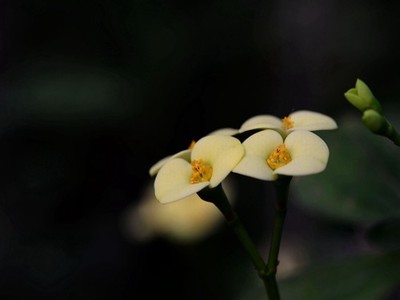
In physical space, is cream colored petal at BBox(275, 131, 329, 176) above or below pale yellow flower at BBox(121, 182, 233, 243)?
above

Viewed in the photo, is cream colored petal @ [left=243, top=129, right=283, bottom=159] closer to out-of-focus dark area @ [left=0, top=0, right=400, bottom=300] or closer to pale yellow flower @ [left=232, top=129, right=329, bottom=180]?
pale yellow flower @ [left=232, top=129, right=329, bottom=180]

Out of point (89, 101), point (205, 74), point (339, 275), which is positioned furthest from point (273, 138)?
point (205, 74)

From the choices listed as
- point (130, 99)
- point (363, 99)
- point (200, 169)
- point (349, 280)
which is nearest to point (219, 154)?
point (200, 169)

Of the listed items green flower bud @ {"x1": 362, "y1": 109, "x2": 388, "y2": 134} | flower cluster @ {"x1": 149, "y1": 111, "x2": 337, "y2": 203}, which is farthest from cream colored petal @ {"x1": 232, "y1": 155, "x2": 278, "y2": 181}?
green flower bud @ {"x1": 362, "y1": 109, "x2": 388, "y2": 134}

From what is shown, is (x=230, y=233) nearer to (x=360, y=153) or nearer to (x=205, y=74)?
(x=205, y=74)

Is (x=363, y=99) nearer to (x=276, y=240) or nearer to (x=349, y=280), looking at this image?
(x=276, y=240)
